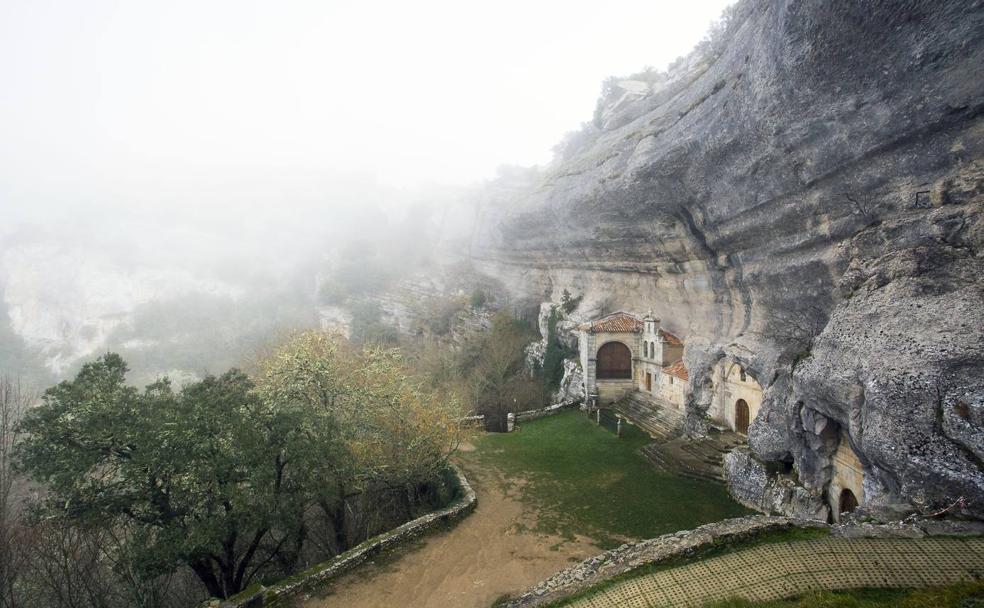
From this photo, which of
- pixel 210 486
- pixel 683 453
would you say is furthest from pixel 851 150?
pixel 210 486

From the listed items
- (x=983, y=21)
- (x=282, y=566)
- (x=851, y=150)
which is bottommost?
(x=282, y=566)

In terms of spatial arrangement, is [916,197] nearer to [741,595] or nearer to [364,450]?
[741,595]

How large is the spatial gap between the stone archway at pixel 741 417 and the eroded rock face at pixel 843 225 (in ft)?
4.20

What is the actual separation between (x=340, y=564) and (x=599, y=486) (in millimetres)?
7773

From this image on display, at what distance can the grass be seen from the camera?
472cm

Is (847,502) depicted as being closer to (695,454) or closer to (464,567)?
(695,454)

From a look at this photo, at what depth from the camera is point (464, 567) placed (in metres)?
A: 9.86

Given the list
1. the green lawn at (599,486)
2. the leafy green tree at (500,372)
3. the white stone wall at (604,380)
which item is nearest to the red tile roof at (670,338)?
the white stone wall at (604,380)

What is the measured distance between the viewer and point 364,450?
11.5 metres

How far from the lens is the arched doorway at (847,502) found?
9422 mm

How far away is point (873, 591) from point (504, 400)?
60.7 ft

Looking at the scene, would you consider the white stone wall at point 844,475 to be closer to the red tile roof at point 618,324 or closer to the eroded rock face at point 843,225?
the eroded rock face at point 843,225

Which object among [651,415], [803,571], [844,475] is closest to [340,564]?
[803,571]

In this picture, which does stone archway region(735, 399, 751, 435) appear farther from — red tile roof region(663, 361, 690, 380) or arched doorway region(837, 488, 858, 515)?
arched doorway region(837, 488, 858, 515)
